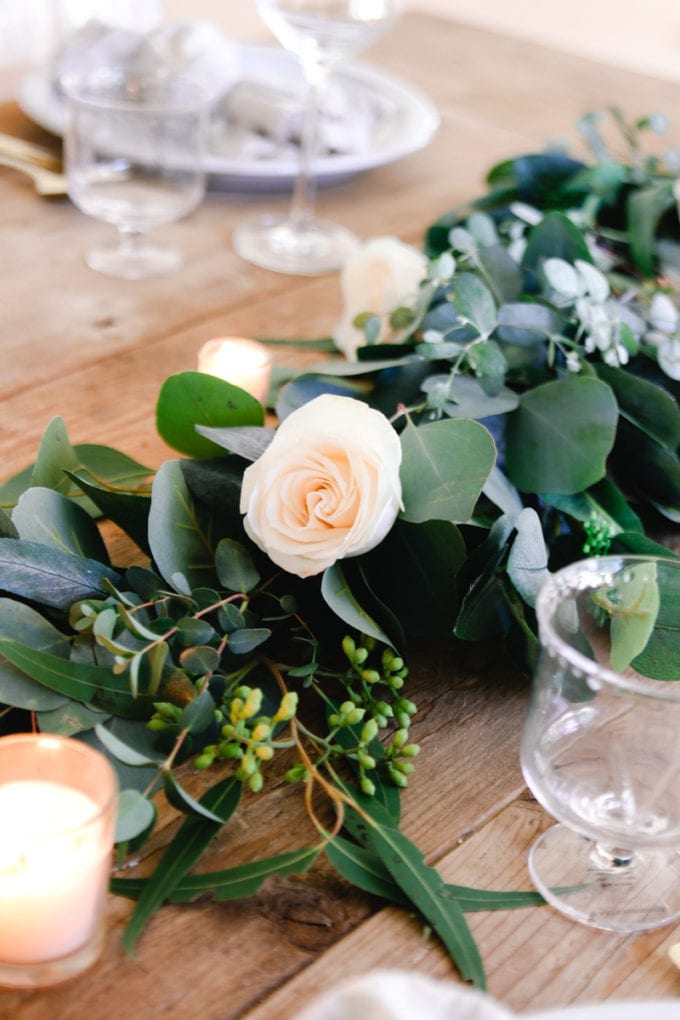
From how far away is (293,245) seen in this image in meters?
1.15

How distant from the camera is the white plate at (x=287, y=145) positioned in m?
1.24

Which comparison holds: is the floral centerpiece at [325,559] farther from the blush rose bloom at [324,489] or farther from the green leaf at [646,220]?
the green leaf at [646,220]

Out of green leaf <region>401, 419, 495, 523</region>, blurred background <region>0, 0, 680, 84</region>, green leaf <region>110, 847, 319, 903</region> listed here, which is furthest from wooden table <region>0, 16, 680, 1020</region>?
blurred background <region>0, 0, 680, 84</region>

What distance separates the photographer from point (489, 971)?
48 cm

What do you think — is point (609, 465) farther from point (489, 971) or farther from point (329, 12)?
point (329, 12)

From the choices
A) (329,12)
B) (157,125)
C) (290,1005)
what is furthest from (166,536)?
(329,12)

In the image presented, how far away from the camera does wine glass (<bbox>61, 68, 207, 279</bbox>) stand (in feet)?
3.33

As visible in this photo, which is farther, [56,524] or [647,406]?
[647,406]

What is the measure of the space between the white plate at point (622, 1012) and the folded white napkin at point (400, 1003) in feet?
0.23

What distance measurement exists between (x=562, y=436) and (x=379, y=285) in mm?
270

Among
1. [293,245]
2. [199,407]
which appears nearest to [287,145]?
[293,245]

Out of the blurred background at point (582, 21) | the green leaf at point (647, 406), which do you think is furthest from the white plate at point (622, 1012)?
the blurred background at point (582, 21)

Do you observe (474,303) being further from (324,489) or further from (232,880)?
(232,880)

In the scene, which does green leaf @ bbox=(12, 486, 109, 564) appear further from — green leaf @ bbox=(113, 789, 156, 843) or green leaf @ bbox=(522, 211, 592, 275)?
green leaf @ bbox=(522, 211, 592, 275)
